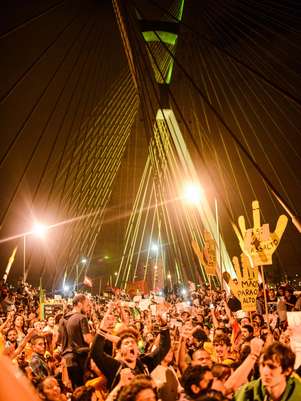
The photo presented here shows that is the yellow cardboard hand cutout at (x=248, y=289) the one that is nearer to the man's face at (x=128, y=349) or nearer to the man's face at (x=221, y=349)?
the man's face at (x=221, y=349)

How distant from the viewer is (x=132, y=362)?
3.85 m

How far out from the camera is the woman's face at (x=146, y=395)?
262 centimetres

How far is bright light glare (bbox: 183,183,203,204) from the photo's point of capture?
1470 centimetres

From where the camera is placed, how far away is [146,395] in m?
2.63

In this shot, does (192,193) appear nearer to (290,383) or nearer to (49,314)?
(49,314)

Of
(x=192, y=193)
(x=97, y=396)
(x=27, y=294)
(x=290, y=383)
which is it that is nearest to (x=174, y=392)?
(x=97, y=396)

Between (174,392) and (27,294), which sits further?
(27,294)

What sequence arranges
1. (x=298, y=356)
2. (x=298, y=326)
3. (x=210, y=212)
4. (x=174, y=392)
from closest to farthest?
(x=174, y=392) → (x=298, y=356) → (x=298, y=326) → (x=210, y=212)

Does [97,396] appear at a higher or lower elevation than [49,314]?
lower

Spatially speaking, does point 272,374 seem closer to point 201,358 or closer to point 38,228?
point 201,358

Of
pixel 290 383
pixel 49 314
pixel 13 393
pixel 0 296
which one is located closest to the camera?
pixel 13 393

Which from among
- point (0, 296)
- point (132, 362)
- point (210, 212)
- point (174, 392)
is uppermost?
point (210, 212)

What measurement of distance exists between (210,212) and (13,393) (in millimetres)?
14824

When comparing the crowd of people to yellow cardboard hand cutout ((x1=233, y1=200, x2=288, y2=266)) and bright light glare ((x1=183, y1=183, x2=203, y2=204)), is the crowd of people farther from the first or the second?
bright light glare ((x1=183, y1=183, x2=203, y2=204))
